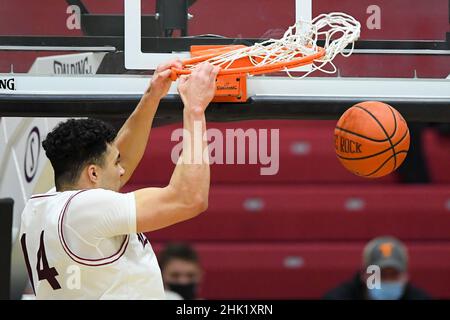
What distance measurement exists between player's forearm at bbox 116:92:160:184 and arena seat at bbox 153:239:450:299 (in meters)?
1.83

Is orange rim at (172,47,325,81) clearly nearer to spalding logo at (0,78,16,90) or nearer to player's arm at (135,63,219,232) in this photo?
player's arm at (135,63,219,232)

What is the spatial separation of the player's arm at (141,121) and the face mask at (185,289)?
1052 millimetres

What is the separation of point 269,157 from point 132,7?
172 centimetres

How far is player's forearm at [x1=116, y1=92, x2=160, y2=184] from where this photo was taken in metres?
2.70

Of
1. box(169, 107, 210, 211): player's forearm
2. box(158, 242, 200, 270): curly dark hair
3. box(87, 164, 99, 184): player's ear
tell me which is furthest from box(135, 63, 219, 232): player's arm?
box(158, 242, 200, 270): curly dark hair

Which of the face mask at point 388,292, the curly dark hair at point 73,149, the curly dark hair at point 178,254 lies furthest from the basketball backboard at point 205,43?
the face mask at point 388,292

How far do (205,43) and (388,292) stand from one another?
1.41 metres

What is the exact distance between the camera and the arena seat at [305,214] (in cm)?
467

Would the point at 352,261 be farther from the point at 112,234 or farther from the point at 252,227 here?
the point at 112,234

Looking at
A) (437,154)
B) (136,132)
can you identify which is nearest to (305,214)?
(437,154)

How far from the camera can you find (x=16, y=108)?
9.39 ft

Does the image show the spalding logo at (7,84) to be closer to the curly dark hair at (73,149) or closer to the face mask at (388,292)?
the curly dark hair at (73,149)
